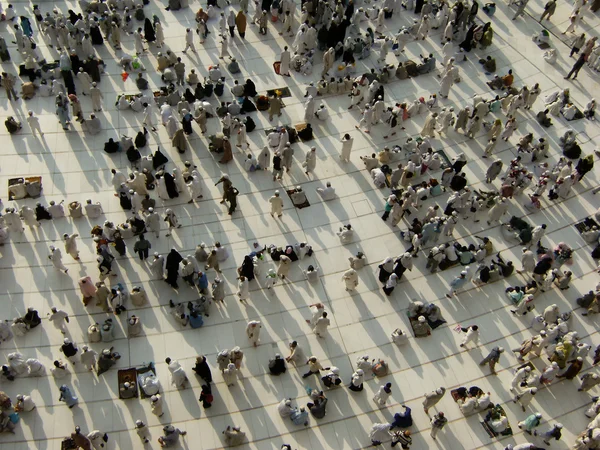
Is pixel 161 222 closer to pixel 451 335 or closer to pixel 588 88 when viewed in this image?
pixel 451 335

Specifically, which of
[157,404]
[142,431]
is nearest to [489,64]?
[157,404]

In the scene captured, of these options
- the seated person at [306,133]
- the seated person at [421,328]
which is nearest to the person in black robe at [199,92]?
the seated person at [306,133]

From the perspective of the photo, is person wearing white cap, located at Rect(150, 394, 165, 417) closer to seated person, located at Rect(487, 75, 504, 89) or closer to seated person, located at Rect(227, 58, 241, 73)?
seated person, located at Rect(227, 58, 241, 73)

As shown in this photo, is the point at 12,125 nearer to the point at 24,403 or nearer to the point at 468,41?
the point at 24,403

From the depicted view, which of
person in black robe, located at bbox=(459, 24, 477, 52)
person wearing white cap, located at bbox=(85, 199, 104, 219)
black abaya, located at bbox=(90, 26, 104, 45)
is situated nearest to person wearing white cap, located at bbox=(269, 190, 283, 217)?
person wearing white cap, located at bbox=(85, 199, 104, 219)

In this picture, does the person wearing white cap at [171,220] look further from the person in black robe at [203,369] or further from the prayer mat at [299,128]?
the prayer mat at [299,128]

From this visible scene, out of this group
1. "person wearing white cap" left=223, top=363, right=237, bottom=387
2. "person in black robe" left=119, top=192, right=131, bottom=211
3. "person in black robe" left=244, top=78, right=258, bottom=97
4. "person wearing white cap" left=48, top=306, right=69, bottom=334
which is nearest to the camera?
"person wearing white cap" left=223, top=363, right=237, bottom=387
